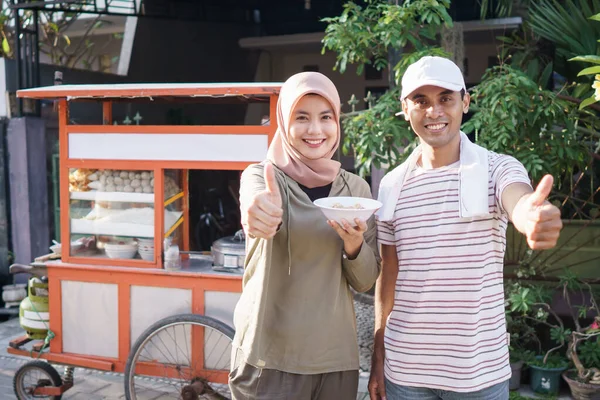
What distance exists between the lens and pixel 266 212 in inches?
68.2

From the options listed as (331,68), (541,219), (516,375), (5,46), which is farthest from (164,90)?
(331,68)

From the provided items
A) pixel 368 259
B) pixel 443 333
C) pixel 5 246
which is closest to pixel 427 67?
pixel 368 259

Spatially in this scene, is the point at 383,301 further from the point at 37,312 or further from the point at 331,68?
the point at 331,68

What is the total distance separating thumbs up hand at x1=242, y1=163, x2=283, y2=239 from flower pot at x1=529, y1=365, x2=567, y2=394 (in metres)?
3.43

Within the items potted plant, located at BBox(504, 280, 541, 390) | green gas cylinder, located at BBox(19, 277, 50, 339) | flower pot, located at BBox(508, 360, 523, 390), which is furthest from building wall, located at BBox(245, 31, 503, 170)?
green gas cylinder, located at BBox(19, 277, 50, 339)

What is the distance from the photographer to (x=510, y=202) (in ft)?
5.84

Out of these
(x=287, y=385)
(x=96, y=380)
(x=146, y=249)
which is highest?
(x=146, y=249)

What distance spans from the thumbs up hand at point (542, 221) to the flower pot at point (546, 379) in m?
3.27

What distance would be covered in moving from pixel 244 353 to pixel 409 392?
570 mm

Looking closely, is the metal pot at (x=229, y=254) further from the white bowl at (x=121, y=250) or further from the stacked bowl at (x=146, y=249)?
the white bowl at (x=121, y=250)

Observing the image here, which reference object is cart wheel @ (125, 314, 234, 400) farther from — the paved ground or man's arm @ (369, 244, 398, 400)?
man's arm @ (369, 244, 398, 400)

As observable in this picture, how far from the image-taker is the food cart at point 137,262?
3.49 metres

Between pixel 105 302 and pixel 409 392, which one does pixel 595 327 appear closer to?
pixel 409 392

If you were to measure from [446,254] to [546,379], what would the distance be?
3.02 metres
